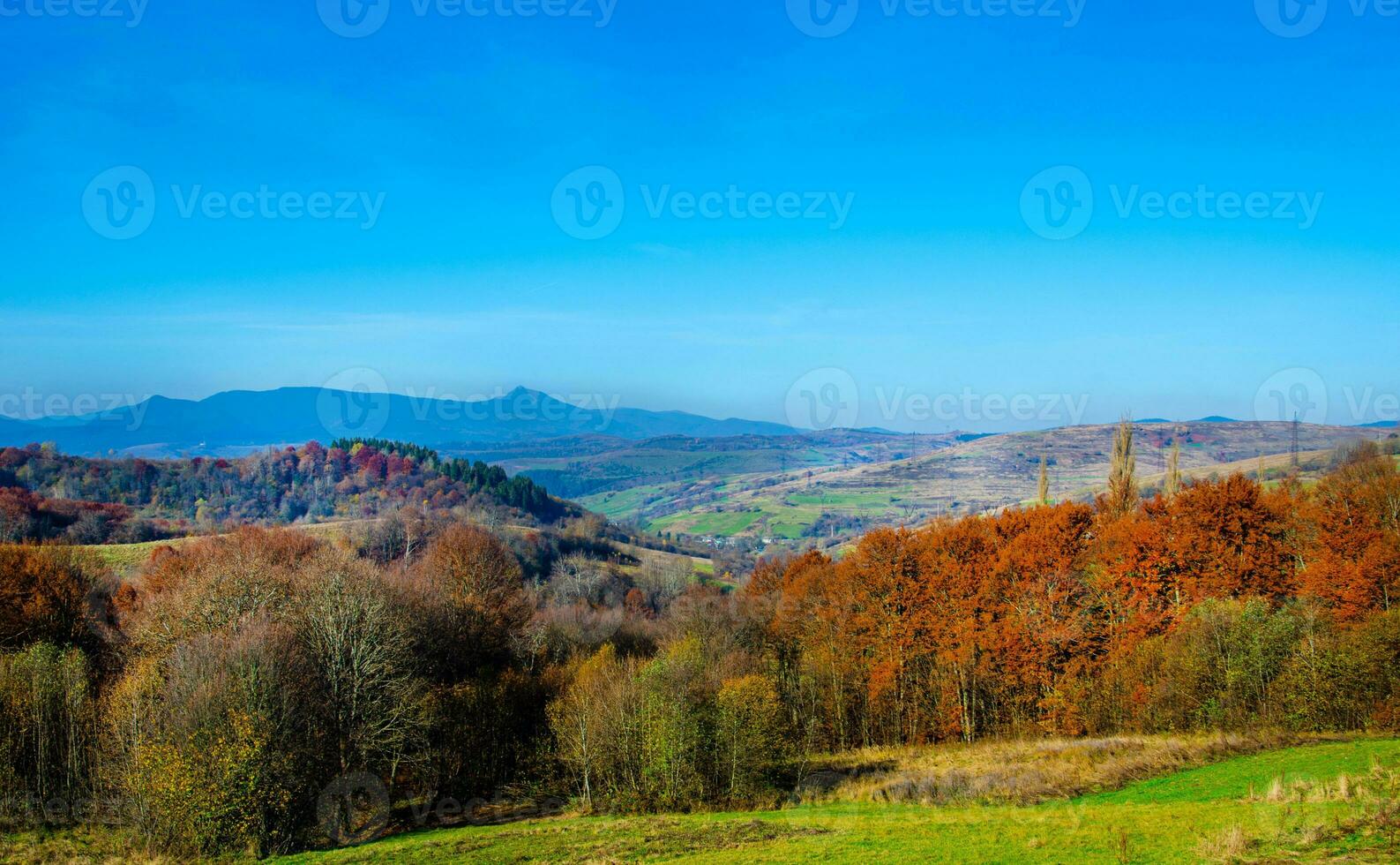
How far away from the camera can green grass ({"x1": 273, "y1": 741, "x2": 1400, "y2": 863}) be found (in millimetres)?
16812

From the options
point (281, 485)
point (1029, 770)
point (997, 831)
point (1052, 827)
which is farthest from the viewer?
point (281, 485)

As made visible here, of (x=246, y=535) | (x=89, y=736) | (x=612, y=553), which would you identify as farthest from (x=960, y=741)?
(x=612, y=553)

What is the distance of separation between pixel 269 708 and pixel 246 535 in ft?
141

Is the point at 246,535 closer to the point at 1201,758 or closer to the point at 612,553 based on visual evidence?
the point at 1201,758

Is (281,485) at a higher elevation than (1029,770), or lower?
lower

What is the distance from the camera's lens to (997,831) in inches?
853

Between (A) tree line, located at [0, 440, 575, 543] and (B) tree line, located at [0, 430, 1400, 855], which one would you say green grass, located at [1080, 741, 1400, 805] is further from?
(A) tree line, located at [0, 440, 575, 543]

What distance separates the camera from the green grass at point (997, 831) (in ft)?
55.2

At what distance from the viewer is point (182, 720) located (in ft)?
88.0

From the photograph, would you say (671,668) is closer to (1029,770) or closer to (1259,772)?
(1029,770)

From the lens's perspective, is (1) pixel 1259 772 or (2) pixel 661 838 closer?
(2) pixel 661 838

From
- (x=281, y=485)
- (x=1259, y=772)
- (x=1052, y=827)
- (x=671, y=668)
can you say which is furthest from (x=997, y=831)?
(x=281, y=485)

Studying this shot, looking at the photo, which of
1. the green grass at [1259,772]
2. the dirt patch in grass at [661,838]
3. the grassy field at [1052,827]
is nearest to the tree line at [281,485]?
the grassy field at [1052,827]

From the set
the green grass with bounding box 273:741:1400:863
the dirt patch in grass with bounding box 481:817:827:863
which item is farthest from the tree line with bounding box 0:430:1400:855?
the dirt patch in grass with bounding box 481:817:827:863
